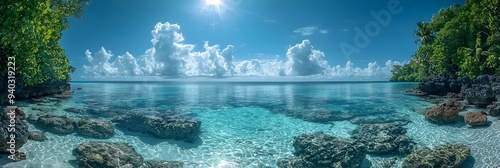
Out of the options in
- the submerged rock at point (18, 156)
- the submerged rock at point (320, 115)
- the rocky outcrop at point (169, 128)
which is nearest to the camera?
the submerged rock at point (18, 156)

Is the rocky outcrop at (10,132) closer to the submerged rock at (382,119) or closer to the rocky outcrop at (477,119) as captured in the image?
the submerged rock at (382,119)

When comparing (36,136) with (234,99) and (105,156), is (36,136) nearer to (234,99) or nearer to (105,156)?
(105,156)

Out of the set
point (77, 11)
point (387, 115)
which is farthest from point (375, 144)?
point (77, 11)

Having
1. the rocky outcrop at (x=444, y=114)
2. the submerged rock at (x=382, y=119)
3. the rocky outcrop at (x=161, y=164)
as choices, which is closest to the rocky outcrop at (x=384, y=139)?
the submerged rock at (x=382, y=119)

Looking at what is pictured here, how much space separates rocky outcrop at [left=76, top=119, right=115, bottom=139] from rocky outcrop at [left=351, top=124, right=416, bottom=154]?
1631cm

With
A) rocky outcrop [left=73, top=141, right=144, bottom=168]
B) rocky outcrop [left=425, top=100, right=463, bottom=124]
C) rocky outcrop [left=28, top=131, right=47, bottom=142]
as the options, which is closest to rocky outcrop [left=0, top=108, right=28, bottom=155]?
rocky outcrop [left=28, top=131, right=47, bottom=142]

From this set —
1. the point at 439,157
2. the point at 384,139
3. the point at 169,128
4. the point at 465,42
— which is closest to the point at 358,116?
the point at 384,139

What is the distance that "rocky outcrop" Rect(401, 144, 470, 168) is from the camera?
13.9 metres

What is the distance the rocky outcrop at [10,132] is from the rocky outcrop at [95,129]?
12.1ft

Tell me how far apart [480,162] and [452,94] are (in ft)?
78.7

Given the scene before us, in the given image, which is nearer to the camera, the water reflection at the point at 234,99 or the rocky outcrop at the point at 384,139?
the rocky outcrop at the point at 384,139

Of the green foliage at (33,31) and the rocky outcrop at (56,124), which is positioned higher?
the green foliage at (33,31)

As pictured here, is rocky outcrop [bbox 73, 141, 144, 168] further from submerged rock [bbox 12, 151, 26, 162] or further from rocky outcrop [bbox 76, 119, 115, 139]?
rocky outcrop [bbox 76, 119, 115, 139]

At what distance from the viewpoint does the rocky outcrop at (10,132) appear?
1215 centimetres
